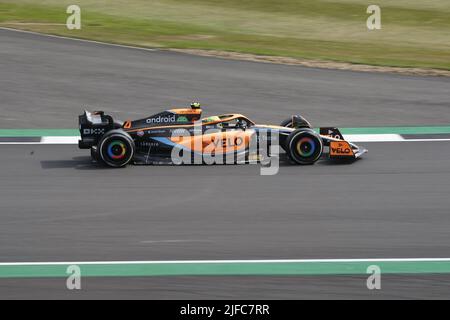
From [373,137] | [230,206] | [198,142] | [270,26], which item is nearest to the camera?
[230,206]

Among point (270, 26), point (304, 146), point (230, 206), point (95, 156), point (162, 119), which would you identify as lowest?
point (230, 206)

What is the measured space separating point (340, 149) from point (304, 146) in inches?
23.3

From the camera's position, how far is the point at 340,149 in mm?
14258

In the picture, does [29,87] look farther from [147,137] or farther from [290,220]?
[290,220]

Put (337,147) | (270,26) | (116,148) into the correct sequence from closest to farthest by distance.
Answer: (116,148), (337,147), (270,26)

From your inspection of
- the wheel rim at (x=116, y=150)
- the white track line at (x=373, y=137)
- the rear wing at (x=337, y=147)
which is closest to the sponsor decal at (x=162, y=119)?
the wheel rim at (x=116, y=150)

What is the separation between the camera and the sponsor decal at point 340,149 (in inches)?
559

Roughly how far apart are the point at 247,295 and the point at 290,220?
251 cm

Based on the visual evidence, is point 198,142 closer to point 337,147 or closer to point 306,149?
point 306,149

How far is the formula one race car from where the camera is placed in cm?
1407

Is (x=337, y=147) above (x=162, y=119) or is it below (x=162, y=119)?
below

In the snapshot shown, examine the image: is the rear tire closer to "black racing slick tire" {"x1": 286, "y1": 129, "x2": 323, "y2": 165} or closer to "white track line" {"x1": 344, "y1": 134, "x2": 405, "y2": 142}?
"black racing slick tire" {"x1": 286, "y1": 129, "x2": 323, "y2": 165}

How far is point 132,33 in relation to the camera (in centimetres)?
2706

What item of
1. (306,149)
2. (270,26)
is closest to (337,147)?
(306,149)
